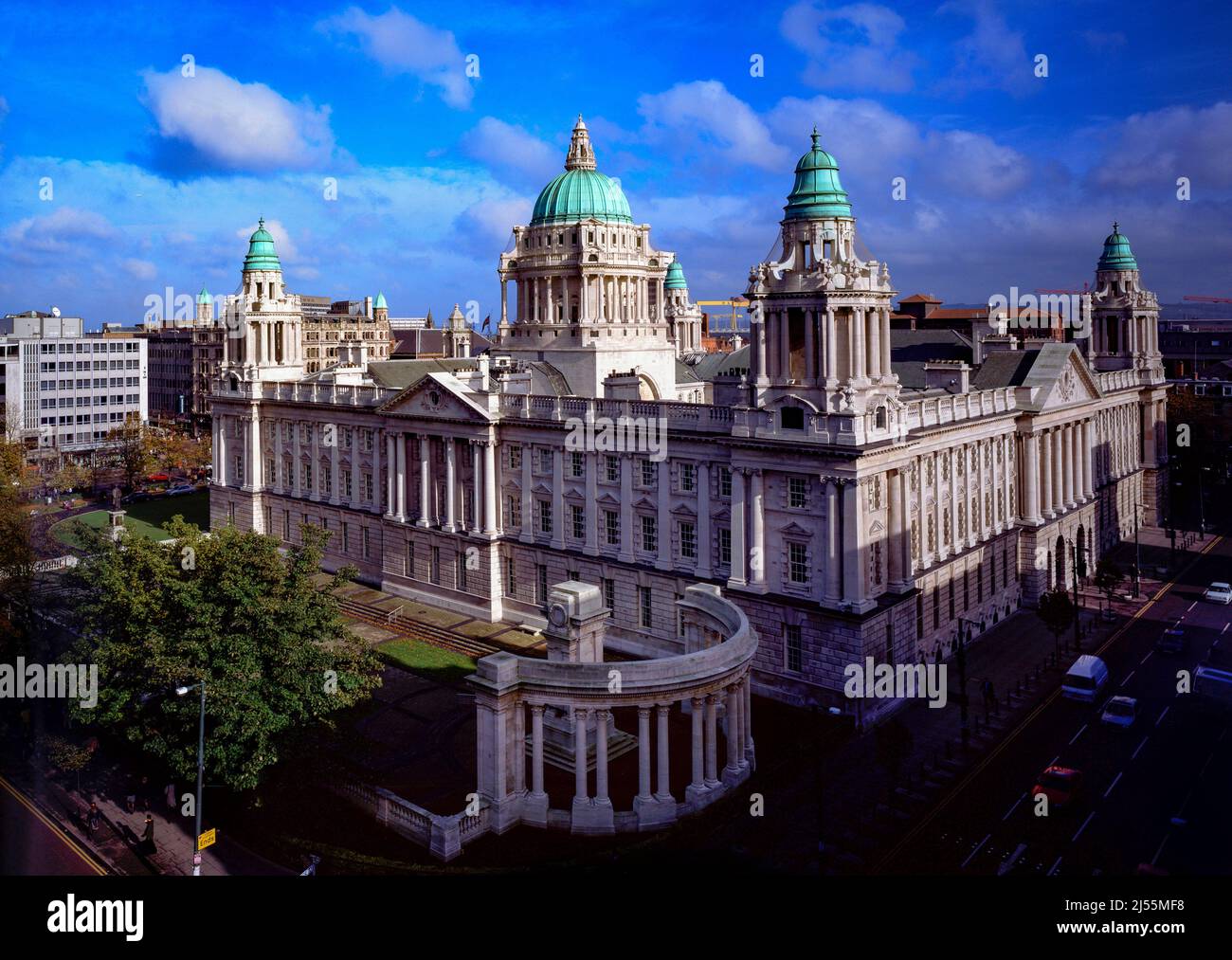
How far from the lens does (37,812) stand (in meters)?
43.2

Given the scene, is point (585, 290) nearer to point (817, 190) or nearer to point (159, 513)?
point (817, 190)

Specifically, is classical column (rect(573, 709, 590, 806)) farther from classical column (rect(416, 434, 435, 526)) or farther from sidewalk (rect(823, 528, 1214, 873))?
classical column (rect(416, 434, 435, 526))

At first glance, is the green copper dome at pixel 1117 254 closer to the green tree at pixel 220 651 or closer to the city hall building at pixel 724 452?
the city hall building at pixel 724 452

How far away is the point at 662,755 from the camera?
42.2 metres

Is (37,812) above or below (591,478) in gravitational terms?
below

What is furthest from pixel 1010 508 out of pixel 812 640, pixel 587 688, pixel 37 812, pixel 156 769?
pixel 37 812

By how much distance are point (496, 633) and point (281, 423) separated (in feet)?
119

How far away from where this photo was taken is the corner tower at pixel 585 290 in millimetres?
88875

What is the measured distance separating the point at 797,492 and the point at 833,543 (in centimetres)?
373
